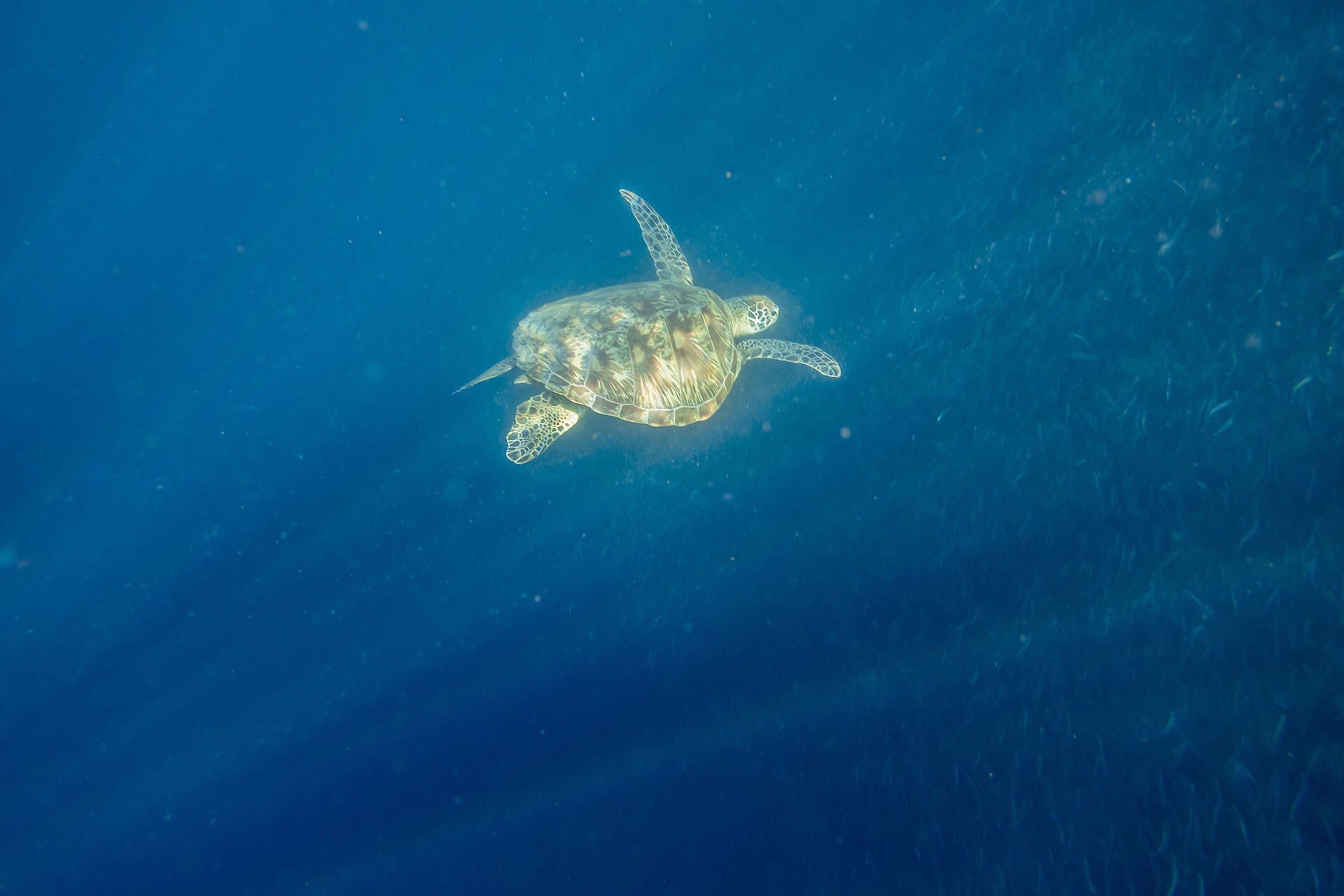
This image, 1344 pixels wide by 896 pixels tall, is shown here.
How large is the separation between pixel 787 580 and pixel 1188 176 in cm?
635

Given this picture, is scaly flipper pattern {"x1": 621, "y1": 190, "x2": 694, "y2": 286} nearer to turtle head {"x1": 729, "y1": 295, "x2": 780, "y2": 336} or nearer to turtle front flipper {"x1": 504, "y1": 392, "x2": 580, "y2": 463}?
turtle head {"x1": 729, "y1": 295, "x2": 780, "y2": 336}

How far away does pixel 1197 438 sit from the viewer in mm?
5176

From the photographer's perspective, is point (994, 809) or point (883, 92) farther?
point (883, 92)

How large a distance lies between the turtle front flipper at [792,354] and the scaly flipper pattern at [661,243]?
1.52m

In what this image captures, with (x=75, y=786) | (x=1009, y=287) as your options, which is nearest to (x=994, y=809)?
(x=1009, y=287)

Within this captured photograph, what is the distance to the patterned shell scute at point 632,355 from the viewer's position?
18.0ft

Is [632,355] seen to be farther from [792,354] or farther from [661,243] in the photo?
[661,243]

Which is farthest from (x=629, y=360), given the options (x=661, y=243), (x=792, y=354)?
(x=661, y=243)

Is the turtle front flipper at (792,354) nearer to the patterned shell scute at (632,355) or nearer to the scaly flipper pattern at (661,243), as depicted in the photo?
the patterned shell scute at (632,355)

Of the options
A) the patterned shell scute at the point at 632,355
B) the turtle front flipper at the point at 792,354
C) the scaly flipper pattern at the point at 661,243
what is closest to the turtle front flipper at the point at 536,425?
the patterned shell scute at the point at 632,355

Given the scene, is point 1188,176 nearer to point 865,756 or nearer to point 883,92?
point 883,92

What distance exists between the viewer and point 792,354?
6.24 meters

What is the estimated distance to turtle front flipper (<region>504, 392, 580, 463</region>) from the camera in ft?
18.8

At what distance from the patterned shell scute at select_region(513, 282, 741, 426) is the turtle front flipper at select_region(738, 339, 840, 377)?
0.69m
